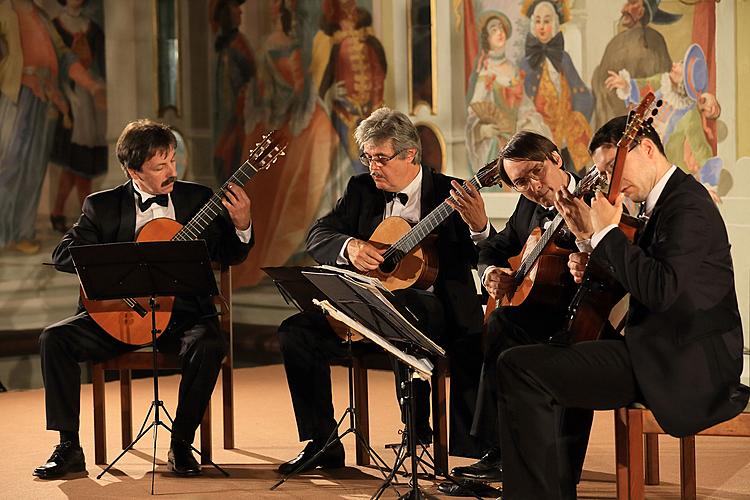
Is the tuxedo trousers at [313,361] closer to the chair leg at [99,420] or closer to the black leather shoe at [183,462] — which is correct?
the black leather shoe at [183,462]

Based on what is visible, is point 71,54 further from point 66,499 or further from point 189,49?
point 66,499

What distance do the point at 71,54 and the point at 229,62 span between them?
1387 millimetres

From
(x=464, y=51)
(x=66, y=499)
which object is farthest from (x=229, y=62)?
(x=66, y=499)

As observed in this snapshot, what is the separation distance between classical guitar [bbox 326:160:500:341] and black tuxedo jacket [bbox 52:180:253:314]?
0.69 m

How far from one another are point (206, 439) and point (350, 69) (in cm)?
420

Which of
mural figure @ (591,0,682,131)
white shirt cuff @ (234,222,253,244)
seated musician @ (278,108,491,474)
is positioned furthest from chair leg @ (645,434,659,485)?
mural figure @ (591,0,682,131)

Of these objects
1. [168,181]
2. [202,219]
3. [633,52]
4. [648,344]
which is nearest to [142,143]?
[168,181]

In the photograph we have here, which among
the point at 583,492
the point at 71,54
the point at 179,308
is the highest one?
the point at 71,54

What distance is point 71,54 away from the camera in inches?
344

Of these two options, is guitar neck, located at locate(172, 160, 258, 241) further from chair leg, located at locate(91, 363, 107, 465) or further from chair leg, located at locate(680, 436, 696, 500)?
chair leg, located at locate(680, 436, 696, 500)

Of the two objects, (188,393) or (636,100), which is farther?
(636,100)

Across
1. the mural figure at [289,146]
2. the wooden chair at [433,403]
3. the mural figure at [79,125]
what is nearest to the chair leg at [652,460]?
the wooden chair at [433,403]

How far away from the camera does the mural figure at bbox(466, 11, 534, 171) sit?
8250 millimetres

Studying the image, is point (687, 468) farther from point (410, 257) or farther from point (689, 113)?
point (689, 113)
